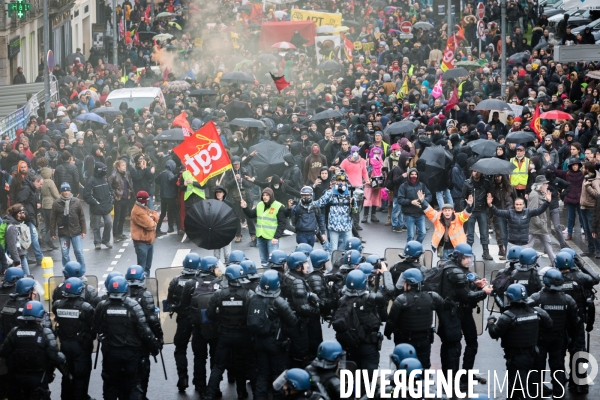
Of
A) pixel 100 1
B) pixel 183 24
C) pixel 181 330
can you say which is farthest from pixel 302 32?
pixel 181 330

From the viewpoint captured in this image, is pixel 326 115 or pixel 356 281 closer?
pixel 356 281

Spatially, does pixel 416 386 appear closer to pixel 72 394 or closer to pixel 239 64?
pixel 72 394

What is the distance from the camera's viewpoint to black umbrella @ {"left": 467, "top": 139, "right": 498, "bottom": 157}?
22.2 m

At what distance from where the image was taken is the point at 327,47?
129ft

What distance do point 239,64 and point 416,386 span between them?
28.7 metres

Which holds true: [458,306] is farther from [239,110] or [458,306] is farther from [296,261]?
[239,110]

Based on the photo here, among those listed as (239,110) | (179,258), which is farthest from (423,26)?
(179,258)

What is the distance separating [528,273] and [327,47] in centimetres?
2607

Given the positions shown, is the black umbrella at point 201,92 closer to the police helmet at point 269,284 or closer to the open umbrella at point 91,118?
the open umbrella at point 91,118

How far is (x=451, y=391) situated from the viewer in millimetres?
13859

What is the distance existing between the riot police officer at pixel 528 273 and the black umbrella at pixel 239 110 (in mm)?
15792

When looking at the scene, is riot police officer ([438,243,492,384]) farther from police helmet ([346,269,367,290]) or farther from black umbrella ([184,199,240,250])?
black umbrella ([184,199,240,250])

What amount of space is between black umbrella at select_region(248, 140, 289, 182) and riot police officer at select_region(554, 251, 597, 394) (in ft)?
31.4

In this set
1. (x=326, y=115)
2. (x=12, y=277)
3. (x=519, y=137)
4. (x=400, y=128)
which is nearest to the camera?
(x=12, y=277)
